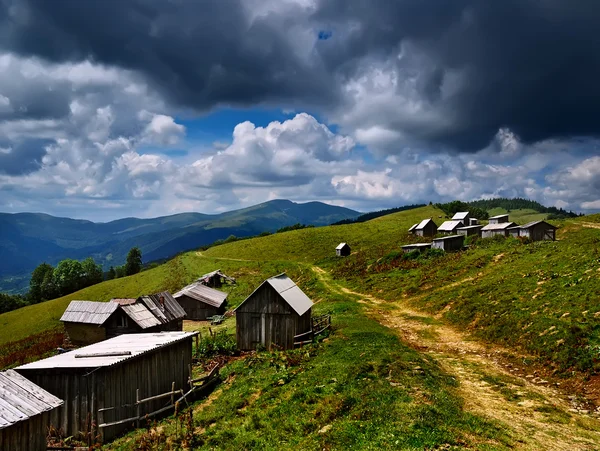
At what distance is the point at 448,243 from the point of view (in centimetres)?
7425

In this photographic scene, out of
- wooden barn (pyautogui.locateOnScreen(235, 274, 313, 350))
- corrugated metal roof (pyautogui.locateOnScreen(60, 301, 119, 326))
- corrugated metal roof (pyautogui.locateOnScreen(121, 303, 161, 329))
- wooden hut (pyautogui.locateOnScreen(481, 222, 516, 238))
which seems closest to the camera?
wooden barn (pyautogui.locateOnScreen(235, 274, 313, 350))

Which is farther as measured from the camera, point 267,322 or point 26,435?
point 267,322

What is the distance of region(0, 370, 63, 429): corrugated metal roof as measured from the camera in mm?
15516

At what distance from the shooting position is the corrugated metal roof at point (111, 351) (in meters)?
22.2

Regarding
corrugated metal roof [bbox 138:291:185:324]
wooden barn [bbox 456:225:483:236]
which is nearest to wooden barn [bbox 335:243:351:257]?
wooden barn [bbox 456:225:483:236]

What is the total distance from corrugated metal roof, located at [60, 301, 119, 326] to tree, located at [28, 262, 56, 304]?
10314 centimetres

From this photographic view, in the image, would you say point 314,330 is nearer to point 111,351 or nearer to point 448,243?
point 111,351

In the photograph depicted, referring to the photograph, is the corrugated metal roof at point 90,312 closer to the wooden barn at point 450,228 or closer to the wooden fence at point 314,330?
the wooden fence at point 314,330

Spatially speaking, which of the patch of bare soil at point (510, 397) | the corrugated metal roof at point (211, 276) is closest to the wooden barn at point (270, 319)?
the patch of bare soil at point (510, 397)

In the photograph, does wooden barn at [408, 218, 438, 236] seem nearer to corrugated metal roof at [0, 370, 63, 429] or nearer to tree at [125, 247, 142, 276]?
corrugated metal roof at [0, 370, 63, 429]

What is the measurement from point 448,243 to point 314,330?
153 feet

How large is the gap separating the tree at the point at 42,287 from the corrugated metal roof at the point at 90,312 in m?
103

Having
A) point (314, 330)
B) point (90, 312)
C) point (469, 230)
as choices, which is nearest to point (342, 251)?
point (469, 230)

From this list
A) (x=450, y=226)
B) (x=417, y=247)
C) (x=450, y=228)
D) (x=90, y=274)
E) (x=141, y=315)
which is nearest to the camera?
(x=141, y=315)
